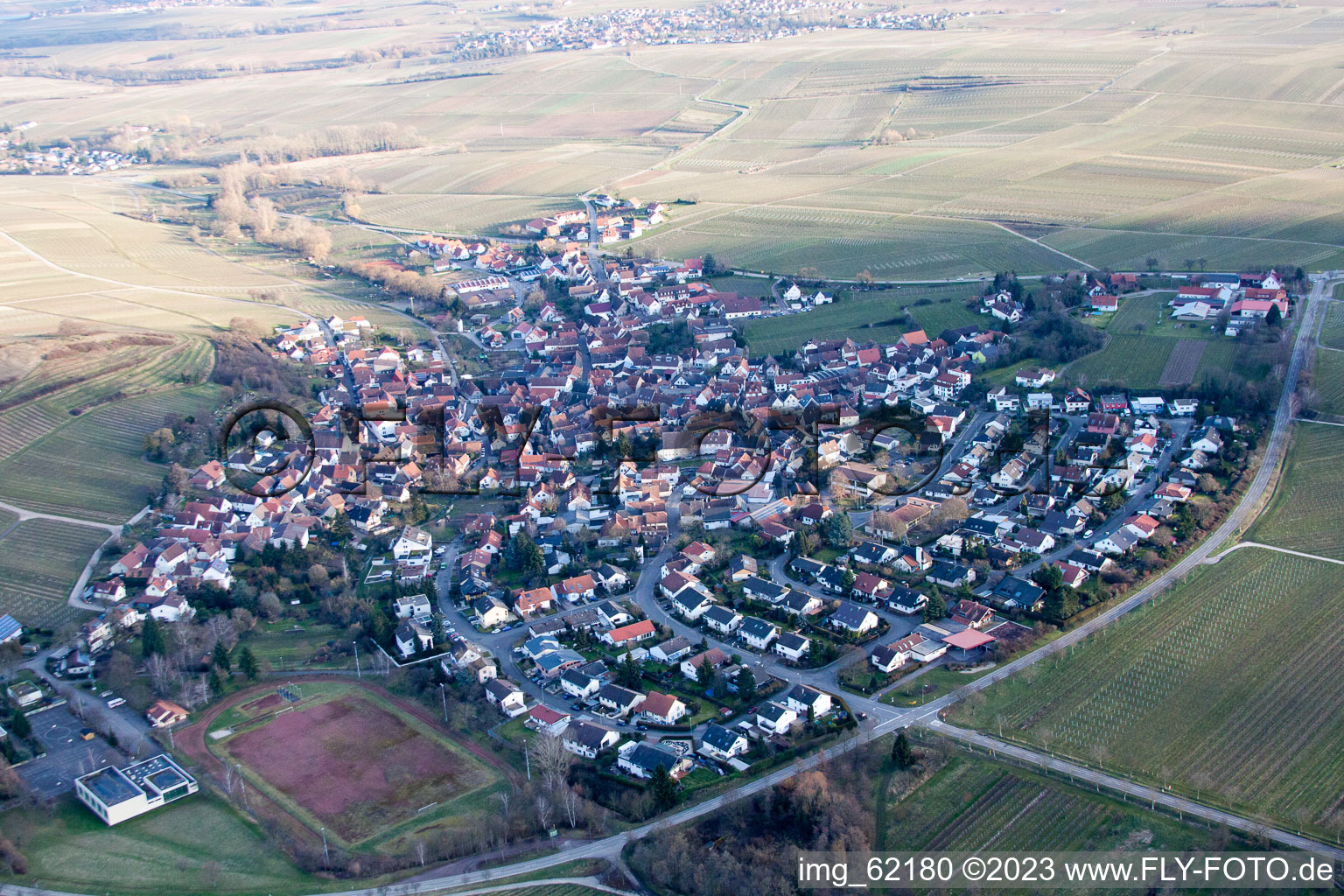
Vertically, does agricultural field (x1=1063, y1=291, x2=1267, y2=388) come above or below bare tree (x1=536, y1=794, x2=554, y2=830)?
above

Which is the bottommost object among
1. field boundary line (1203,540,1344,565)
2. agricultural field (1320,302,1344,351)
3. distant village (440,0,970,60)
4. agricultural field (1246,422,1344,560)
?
field boundary line (1203,540,1344,565)

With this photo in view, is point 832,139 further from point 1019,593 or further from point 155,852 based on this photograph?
point 155,852

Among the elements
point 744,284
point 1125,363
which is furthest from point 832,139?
point 1125,363

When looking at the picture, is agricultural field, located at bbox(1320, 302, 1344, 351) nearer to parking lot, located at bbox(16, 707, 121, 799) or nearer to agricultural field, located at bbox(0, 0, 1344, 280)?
agricultural field, located at bbox(0, 0, 1344, 280)

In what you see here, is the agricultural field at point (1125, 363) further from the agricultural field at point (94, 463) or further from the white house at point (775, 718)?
the agricultural field at point (94, 463)

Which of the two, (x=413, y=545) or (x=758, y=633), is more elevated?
(x=413, y=545)

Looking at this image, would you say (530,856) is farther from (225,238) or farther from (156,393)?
(225,238)

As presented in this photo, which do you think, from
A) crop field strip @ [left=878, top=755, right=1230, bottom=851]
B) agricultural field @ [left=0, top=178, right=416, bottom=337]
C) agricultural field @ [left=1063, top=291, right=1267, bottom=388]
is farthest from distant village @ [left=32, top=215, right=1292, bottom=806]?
agricultural field @ [left=0, top=178, right=416, bottom=337]
